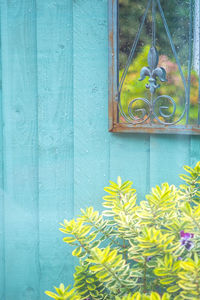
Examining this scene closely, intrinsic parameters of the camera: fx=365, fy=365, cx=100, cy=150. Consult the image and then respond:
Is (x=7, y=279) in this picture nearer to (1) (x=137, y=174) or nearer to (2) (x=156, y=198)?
(1) (x=137, y=174)

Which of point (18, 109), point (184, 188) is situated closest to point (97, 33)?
point (18, 109)

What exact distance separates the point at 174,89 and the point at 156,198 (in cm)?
50

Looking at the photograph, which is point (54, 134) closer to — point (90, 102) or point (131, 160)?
point (90, 102)

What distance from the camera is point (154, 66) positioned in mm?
1439

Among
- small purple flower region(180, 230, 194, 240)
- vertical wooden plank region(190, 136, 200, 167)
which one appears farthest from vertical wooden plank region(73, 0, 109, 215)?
small purple flower region(180, 230, 194, 240)

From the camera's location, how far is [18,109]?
1638 millimetres

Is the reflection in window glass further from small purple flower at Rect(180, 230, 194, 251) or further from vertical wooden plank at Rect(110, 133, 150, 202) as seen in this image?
small purple flower at Rect(180, 230, 194, 251)

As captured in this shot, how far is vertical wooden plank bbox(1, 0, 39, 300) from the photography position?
5.26ft

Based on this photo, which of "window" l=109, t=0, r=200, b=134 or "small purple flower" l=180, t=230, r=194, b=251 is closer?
"small purple flower" l=180, t=230, r=194, b=251

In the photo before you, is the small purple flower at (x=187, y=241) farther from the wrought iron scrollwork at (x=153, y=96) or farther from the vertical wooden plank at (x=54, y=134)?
the vertical wooden plank at (x=54, y=134)

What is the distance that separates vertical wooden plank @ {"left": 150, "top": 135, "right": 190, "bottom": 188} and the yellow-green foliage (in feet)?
0.33

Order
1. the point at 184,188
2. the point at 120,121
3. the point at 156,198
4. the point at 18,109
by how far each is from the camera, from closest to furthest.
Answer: the point at 156,198 < the point at 184,188 < the point at 120,121 < the point at 18,109

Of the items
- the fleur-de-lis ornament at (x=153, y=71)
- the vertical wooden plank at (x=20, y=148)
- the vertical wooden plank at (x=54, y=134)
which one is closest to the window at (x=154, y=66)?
the fleur-de-lis ornament at (x=153, y=71)

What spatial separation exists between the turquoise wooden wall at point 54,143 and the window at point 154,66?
0.06m
